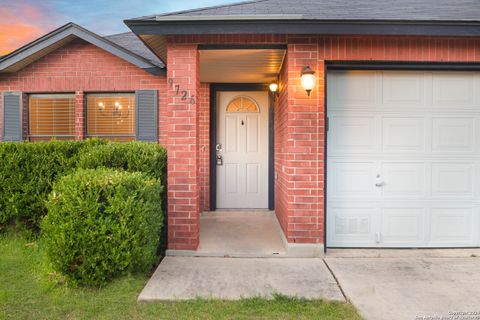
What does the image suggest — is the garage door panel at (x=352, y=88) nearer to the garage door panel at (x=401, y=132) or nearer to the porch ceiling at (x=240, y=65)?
the garage door panel at (x=401, y=132)

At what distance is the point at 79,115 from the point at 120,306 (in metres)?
4.51

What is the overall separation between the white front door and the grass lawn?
12.2ft

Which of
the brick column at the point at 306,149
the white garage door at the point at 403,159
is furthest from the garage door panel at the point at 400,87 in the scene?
the brick column at the point at 306,149

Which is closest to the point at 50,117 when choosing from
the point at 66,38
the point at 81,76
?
the point at 81,76

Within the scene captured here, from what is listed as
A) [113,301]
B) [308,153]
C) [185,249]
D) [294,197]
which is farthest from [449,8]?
[113,301]

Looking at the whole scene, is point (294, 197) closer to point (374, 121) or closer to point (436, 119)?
point (374, 121)

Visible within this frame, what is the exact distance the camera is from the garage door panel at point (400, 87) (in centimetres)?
432

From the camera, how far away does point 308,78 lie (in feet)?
12.7

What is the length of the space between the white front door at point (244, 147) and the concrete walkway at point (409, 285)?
3.02 meters

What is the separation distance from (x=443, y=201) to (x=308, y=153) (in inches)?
82.2

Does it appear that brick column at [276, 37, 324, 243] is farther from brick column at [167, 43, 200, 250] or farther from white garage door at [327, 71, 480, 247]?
brick column at [167, 43, 200, 250]

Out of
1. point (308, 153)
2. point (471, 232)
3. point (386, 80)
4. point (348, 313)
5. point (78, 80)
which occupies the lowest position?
point (348, 313)

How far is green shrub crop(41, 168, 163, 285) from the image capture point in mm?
3033

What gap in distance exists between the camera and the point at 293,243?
410 cm
